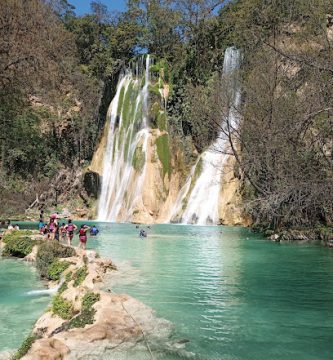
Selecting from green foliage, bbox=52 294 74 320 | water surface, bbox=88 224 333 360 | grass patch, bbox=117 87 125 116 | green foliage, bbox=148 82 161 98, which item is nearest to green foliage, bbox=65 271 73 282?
water surface, bbox=88 224 333 360

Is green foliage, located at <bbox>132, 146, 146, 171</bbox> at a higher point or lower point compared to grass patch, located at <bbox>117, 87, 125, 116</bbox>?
lower

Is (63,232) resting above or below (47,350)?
above

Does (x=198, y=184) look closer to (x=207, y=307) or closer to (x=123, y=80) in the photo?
(x=123, y=80)

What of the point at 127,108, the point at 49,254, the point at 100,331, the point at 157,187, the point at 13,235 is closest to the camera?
the point at 100,331

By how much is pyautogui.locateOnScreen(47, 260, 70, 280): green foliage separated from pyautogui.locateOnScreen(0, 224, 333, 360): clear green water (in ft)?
6.38

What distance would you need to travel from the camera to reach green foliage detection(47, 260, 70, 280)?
14.0 m

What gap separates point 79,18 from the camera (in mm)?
66312

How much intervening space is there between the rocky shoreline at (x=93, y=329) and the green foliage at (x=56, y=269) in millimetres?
4012

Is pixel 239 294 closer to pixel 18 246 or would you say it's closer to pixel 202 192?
pixel 18 246

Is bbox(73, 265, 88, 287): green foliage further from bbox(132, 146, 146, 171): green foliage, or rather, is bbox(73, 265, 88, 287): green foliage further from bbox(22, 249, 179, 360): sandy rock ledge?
bbox(132, 146, 146, 171): green foliage

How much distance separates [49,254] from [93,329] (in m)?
8.43

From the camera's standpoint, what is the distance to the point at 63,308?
29.6 ft

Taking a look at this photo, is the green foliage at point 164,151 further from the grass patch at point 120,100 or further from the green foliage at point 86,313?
the green foliage at point 86,313

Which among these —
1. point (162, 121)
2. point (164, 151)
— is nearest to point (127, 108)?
point (162, 121)
